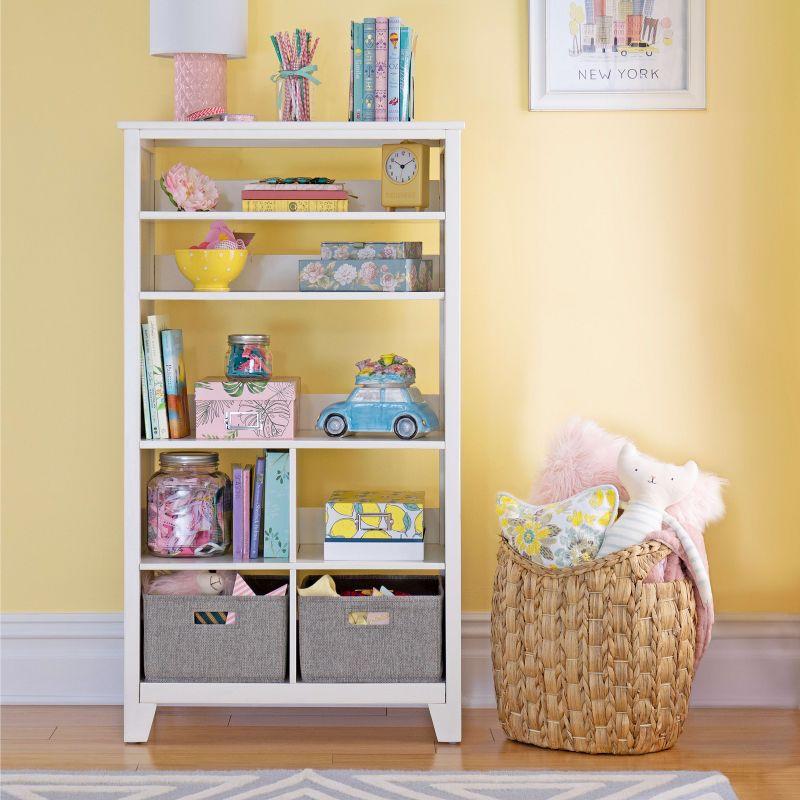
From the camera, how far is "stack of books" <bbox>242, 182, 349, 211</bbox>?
231cm

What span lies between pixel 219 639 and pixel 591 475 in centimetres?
90

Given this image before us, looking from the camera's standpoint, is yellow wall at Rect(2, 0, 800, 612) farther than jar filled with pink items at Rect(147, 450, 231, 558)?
Yes

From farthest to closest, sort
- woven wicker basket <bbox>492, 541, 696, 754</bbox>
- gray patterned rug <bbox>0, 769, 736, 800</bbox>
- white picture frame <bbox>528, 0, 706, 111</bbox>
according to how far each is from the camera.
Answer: white picture frame <bbox>528, 0, 706, 111</bbox> < woven wicker basket <bbox>492, 541, 696, 754</bbox> < gray patterned rug <bbox>0, 769, 736, 800</bbox>

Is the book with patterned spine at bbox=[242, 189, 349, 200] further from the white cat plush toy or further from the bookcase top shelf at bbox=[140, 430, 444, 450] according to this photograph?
the white cat plush toy

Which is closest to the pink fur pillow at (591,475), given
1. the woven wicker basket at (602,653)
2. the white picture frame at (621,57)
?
the woven wicker basket at (602,653)

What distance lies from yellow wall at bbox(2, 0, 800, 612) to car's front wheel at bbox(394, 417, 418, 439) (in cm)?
31

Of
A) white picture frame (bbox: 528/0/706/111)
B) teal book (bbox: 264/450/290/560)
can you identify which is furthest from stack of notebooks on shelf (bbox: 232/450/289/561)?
white picture frame (bbox: 528/0/706/111)

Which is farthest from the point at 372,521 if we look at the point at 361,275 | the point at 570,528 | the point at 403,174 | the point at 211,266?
the point at 403,174

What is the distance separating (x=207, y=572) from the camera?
241 cm

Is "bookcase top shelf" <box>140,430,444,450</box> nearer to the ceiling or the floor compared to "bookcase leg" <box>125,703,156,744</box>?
nearer to the ceiling

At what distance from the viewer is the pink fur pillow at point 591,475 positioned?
2.41 meters

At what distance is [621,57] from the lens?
2551 mm

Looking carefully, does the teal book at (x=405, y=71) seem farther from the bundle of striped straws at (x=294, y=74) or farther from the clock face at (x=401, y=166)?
the bundle of striped straws at (x=294, y=74)

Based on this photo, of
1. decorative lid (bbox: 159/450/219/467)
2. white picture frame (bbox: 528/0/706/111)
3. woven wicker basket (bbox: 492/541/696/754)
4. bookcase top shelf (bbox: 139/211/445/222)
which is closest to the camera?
woven wicker basket (bbox: 492/541/696/754)
